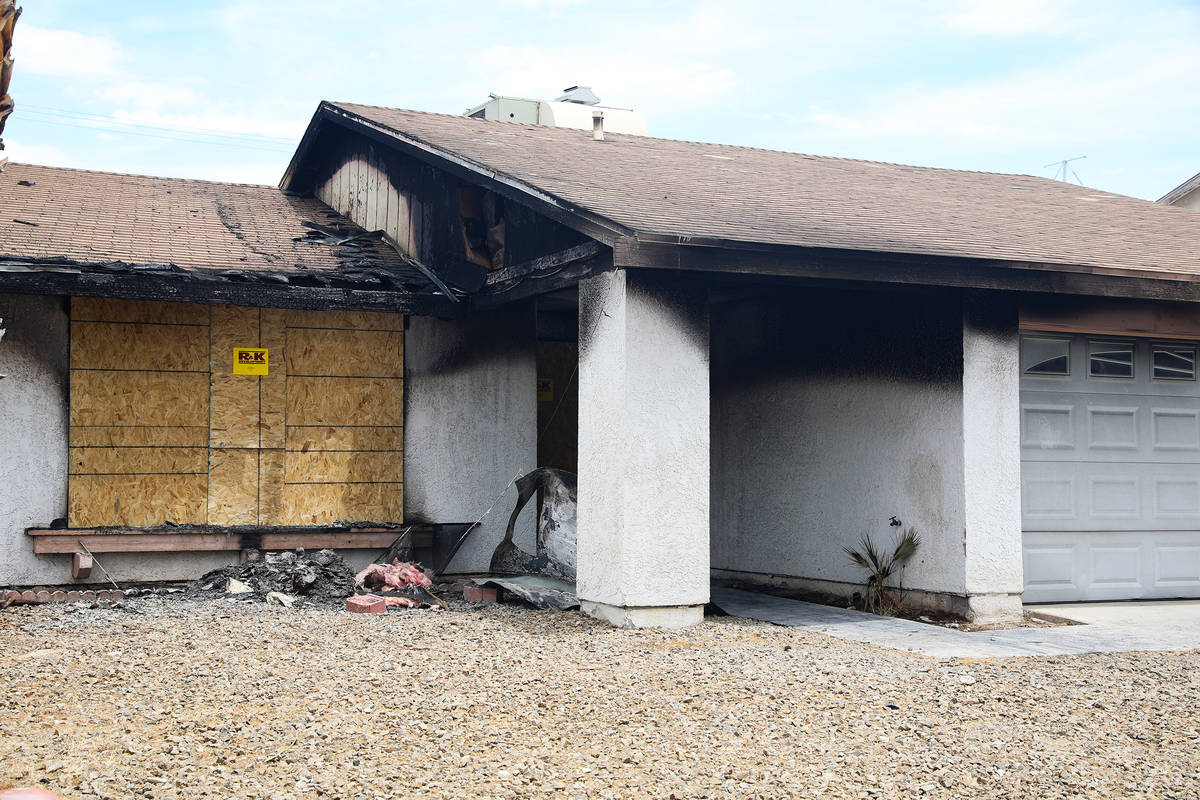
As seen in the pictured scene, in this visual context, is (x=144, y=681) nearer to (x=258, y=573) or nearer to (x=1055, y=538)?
(x=258, y=573)

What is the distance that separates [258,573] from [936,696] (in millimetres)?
5894

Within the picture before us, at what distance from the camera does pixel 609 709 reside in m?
5.83

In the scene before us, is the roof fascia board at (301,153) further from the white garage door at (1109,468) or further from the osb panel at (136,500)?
the white garage door at (1109,468)

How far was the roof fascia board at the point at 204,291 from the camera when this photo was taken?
375 inches

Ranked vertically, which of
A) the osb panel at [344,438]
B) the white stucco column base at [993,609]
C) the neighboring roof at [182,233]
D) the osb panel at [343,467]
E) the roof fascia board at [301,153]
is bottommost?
the white stucco column base at [993,609]

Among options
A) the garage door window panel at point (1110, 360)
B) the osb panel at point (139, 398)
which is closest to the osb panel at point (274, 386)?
the osb panel at point (139, 398)

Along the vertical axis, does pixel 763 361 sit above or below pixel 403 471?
above

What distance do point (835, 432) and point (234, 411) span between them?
535 cm

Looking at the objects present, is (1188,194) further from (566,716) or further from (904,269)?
(566,716)

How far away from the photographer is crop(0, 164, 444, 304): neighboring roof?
1003 cm

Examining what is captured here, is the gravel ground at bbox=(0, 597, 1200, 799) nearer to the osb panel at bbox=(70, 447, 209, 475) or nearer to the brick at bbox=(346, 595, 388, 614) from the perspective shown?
the brick at bbox=(346, 595, 388, 614)

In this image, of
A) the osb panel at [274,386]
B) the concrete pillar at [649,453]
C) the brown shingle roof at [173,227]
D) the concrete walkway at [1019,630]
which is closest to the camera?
the concrete walkway at [1019,630]

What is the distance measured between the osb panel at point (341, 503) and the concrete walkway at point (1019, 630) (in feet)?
10.2

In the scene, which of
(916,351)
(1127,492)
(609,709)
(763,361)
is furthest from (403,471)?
(1127,492)
